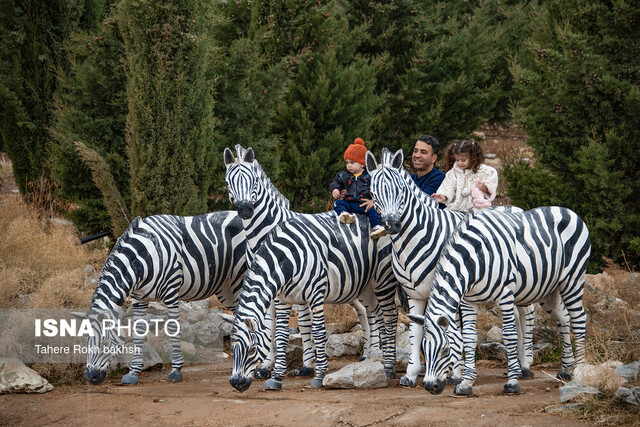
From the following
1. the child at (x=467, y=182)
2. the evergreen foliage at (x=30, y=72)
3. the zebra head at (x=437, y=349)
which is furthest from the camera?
the evergreen foliage at (x=30, y=72)

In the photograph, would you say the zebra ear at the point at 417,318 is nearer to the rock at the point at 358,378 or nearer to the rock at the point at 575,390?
the rock at the point at 358,378

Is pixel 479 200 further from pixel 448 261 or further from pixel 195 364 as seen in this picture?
pixel 195 364

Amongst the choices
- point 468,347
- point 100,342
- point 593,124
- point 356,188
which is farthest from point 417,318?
point 593,124

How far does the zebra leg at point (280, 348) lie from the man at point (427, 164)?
199 cm

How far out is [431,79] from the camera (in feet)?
61.5

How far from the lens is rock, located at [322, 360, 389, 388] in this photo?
728 centimetres

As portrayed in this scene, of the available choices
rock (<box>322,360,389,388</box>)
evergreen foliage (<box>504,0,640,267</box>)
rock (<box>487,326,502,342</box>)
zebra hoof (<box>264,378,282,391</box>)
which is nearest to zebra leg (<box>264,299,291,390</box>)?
zebra hoof (<box>264,378,282,391</box>)

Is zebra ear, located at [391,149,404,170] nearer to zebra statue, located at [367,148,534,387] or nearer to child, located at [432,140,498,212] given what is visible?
zebra statue, located at [367,148,534,387]

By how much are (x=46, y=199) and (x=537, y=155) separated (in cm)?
944

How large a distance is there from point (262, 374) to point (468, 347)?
8.23ft

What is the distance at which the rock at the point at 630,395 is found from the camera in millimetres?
5609

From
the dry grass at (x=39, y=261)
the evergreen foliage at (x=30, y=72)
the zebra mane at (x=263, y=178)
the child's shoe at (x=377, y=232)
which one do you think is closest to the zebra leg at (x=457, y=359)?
the child's shoe at (x=377, y=232)

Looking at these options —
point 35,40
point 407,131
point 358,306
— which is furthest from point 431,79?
→ point 358,306

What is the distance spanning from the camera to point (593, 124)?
12.4 metres
